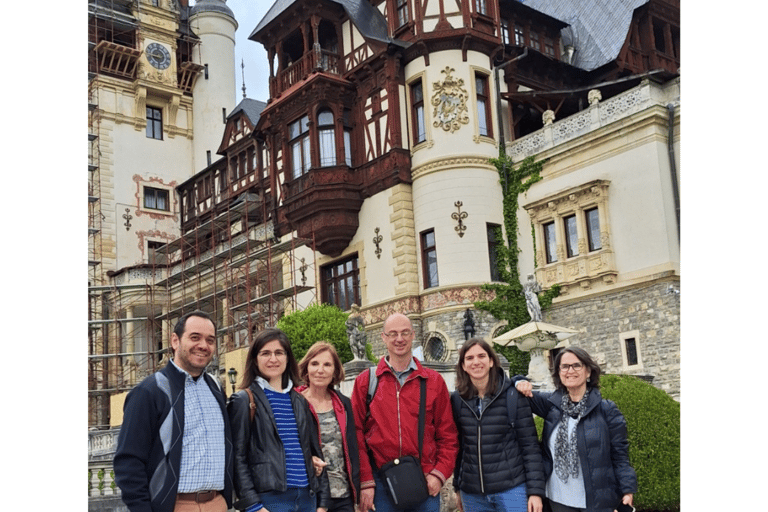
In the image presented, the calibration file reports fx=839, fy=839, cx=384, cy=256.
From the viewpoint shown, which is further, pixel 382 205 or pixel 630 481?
pixel 382 205

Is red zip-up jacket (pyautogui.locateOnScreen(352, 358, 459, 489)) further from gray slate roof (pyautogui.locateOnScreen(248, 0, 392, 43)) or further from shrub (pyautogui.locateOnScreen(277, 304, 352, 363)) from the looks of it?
gray slate roof (pyautogui.locateOnScreen(248, 0, 392, 43))

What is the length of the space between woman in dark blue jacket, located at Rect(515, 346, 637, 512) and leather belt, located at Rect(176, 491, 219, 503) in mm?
2330

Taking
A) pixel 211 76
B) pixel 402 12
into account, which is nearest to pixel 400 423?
pixel 402 12

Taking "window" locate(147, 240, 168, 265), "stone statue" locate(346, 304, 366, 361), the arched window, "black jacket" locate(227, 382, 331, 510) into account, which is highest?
the arched window

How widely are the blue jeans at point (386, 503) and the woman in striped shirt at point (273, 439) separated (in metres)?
0.53

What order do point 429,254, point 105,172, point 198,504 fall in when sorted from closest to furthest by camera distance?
point 198,504, point 429,254, point 105,172

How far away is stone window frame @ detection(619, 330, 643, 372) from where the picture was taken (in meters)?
20.8

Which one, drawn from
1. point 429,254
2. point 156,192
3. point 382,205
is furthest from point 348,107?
point 156,192

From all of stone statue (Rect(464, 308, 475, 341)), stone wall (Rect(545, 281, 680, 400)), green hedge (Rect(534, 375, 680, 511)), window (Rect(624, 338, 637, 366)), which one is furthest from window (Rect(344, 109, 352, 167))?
green hedge (Rect(534, 375, 680, 511))

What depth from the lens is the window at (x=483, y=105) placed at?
2500 centimetres

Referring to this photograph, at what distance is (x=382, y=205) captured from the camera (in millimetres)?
25312
